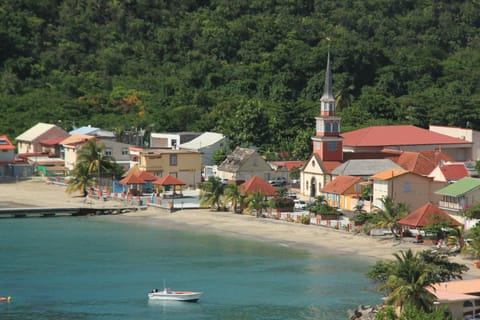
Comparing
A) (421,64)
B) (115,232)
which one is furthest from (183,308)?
(421,64)

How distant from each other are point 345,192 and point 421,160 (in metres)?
8.96

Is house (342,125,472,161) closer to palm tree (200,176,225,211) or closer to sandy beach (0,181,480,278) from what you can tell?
palm tree (200,176,225,211)

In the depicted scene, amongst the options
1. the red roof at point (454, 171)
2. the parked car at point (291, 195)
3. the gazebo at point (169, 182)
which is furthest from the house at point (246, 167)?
the red roof at point (454, 171)

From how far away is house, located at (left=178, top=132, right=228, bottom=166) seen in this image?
107188 mm

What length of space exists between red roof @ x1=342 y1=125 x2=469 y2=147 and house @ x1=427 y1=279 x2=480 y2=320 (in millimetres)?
42716

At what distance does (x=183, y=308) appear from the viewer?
203ft

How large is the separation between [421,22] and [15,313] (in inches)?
4393

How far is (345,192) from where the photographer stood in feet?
285

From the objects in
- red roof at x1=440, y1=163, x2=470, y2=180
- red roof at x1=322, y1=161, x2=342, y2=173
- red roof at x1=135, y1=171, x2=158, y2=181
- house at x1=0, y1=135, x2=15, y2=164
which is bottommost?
red roof at x1=135, y1=171, x2=158, y2=181

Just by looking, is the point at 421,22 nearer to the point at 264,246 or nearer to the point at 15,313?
the point at 264,246

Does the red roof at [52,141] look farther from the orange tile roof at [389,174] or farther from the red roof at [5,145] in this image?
the orange tile roof at [389,174]

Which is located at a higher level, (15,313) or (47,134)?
(47,134)

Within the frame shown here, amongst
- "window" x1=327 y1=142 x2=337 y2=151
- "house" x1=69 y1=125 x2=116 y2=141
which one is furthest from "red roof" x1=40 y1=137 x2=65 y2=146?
"window" x1=327 y1=142 x2=337 y2=151

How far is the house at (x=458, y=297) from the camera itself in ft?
181
